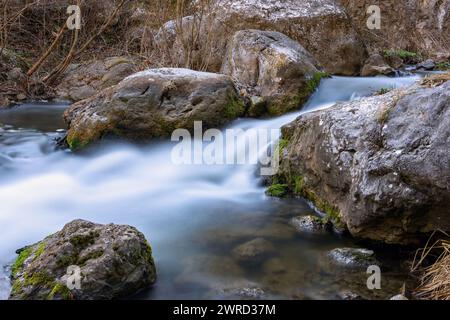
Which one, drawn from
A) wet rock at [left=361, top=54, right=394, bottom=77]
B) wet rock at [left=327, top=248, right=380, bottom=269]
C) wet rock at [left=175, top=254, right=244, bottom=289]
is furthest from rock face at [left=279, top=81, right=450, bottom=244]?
wet rock at [left=361, top=54, right=394, bottom=77]

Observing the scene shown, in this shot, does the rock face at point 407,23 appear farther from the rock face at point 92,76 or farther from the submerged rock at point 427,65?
the rock face at point 92,76

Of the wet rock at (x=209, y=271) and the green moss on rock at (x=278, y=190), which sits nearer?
the wet rock at (x=209, y=271)

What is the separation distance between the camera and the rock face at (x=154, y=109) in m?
6.12

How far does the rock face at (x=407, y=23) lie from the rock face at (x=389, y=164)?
8863 mm

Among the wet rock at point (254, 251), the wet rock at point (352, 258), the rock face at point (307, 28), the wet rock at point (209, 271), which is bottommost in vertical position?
the wet rock at point (209, 271)

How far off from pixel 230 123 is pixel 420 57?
7.01 metres

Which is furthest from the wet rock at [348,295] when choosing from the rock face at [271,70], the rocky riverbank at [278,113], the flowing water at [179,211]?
the rock face at [271,70]

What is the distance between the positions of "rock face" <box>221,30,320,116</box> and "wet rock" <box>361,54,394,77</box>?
175cm

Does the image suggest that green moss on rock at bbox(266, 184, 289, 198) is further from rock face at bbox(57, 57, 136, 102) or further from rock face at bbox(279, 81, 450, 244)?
rock face at bbox(57, 57, 136, 102)

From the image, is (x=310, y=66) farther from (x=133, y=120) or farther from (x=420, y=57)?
(x=420, y=57)

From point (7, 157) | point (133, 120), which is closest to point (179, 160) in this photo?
point (133, 120)

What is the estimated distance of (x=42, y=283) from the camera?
9.53 ft

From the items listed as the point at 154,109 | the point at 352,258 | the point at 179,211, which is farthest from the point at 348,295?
the point at 154,109

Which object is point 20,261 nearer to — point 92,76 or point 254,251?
point 254,251
